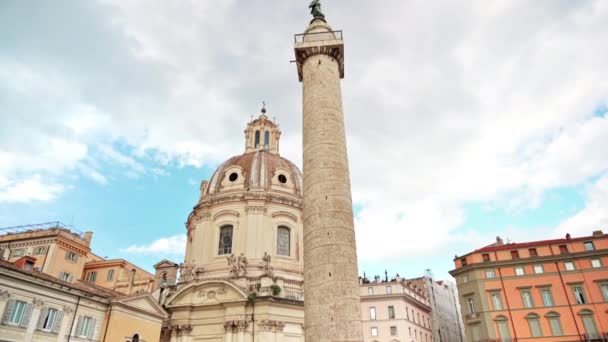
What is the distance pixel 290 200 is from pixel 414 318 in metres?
20.6

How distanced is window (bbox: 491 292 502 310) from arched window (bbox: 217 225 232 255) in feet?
64.2

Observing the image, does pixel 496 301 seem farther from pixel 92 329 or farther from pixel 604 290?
pixel 92 329

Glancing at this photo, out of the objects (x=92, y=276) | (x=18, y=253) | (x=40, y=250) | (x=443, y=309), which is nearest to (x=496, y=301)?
(x=443, y=309)

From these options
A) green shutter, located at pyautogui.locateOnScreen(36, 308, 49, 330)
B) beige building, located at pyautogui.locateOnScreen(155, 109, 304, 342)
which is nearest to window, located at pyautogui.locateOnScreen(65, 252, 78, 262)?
beige building, located at pyautogui.locateOnScreen(155, 109, 304, 342)

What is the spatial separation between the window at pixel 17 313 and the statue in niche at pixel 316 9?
59.4 feet

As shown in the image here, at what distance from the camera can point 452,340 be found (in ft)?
188

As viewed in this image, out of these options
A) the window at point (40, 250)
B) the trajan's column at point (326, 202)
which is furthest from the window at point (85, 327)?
the window at point (40, 250)

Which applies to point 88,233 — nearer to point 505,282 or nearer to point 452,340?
point 505,282

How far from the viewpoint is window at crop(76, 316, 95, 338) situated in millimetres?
20578

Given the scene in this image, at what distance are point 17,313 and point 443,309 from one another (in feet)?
169

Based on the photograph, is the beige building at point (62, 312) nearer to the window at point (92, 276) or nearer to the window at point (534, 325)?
the window at point (92, 276)

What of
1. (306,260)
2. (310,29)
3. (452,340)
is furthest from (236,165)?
(452,340)

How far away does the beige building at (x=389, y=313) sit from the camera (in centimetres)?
4216

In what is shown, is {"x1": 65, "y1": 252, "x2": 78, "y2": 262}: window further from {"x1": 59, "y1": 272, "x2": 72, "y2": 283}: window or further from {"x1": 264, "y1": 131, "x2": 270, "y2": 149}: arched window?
{"x1": 264, "y1": 131, "x2": 270, "y2": 149}: arched window
